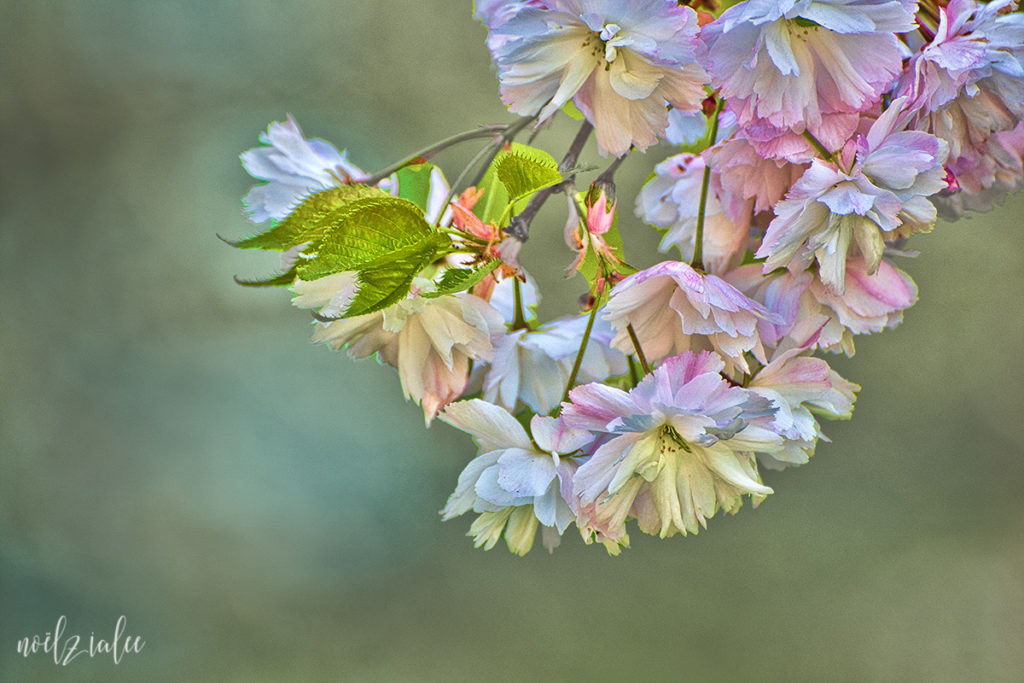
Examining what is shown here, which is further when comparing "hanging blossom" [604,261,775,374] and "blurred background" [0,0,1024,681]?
"blurred background" [0,0,1024,681]

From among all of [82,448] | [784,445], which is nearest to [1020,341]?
[784,445]

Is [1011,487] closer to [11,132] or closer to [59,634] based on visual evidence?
[59,634]

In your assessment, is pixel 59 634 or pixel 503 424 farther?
pixel 59 634

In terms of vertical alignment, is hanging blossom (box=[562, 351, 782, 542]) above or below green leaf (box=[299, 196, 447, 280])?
below

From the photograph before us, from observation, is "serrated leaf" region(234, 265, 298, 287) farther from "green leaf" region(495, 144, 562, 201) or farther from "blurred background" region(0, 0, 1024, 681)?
"blurred background" region(0, 0, 1024, 681)

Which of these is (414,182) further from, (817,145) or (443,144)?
(817,145)

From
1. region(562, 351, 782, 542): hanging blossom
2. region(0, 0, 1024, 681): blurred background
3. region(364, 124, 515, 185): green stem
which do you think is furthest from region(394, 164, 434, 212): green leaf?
region(0, 0, 1024, 681): blurred background

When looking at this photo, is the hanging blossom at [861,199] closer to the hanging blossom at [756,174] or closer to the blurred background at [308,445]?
the hanging blossom at [756,174]

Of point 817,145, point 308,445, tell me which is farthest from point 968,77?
point 308,445
